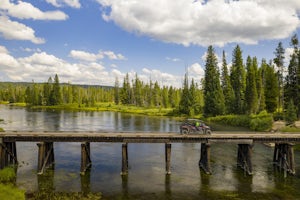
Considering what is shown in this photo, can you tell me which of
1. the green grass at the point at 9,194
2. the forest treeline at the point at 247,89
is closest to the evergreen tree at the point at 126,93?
the forest treeline at the point at 247,89

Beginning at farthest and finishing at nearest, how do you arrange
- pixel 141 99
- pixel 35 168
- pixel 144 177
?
pixel 141 99 → pixel 35 168 → pixel 144 177

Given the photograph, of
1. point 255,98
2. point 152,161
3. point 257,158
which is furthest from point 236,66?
point 152,161

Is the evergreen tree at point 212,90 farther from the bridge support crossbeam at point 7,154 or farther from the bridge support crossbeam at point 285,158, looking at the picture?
the bridge support crossbeam at point 7,154

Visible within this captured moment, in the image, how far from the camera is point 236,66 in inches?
3730

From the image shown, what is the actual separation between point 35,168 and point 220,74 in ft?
248

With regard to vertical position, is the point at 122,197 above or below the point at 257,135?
below

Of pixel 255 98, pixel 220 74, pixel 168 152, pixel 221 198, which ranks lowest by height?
pixel 221 198

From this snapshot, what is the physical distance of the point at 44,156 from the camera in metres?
33.5

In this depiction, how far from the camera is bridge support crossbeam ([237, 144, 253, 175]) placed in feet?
111

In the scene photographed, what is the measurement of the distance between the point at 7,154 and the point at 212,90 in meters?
68.8

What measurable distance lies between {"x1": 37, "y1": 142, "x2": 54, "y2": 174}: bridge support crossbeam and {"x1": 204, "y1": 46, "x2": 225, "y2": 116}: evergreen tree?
61841 millimetres

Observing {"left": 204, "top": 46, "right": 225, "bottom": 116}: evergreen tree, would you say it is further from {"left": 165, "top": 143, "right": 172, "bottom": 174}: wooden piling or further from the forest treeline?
{"left": 165, "top": 143, "right": 172, "bottom": 174}: wooden piling

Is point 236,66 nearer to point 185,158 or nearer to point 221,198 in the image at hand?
point 185,158

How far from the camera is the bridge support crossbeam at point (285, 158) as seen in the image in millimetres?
33906
